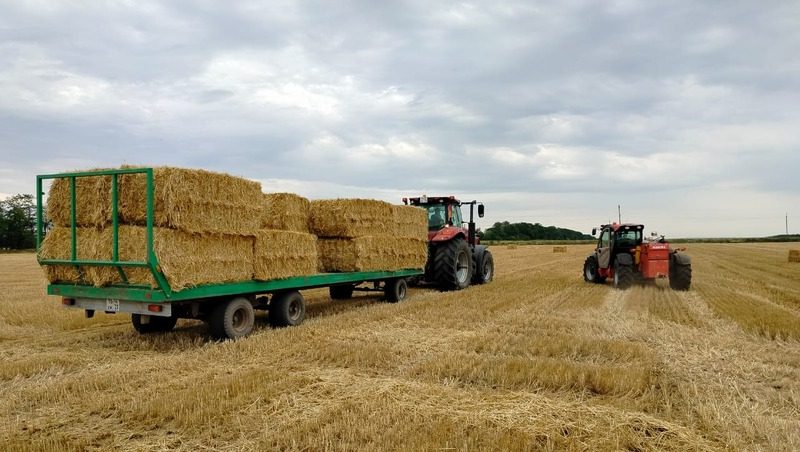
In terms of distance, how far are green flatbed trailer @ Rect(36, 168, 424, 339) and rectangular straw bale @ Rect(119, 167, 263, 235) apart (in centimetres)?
12

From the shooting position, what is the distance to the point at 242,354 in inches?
271

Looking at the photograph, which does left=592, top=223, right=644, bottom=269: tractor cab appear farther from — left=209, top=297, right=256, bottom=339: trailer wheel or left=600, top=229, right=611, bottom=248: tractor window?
left=209, top=297, right=256, bottom=339: trailer wheel

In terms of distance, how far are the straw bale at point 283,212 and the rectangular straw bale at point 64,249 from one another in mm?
2484

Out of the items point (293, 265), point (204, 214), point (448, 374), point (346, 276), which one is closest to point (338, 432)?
point (448, 374)

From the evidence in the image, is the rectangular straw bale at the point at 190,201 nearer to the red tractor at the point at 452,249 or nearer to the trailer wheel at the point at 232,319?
the trailer wheel at the point at 232,319

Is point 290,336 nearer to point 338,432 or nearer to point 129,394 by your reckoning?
point 129,394

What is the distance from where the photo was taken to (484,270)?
16625 mm

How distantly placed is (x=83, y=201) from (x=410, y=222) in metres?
6.84

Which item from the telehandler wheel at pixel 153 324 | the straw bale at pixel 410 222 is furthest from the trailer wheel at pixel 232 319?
the straw bale at pixel 410 222

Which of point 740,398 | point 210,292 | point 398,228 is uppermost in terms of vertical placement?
point 398,228

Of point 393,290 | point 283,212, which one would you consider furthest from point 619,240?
point 283,212

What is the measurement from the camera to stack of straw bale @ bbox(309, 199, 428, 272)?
35.6ft

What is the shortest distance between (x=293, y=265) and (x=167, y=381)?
3651 millimetres

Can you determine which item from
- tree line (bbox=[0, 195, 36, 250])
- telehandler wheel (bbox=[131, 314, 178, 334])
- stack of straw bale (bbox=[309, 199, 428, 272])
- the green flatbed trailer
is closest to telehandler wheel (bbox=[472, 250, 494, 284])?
stack of straw bale (bbox=[309, 199, 428, 272])
